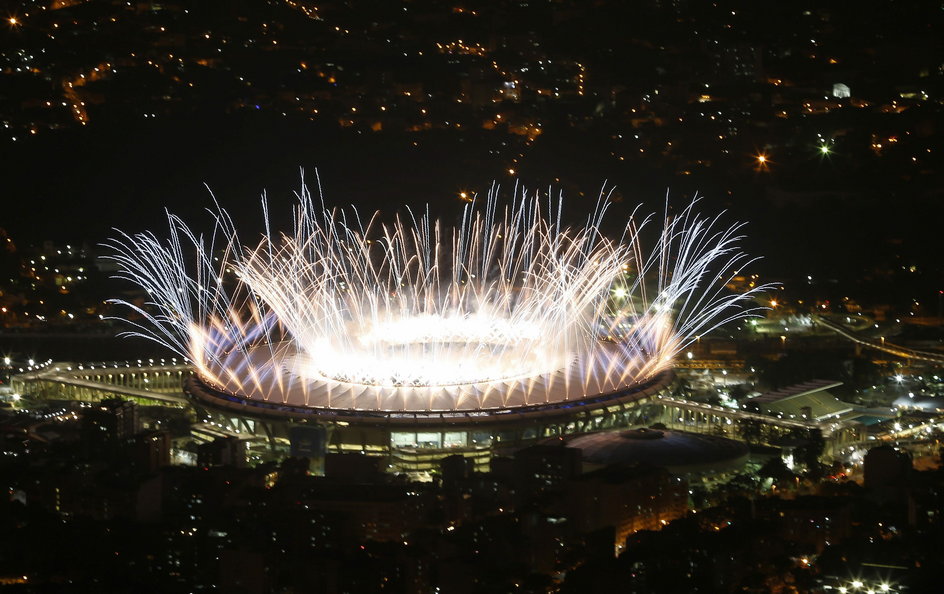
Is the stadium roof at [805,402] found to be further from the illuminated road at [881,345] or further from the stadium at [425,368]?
the illuminated road at [881,345]

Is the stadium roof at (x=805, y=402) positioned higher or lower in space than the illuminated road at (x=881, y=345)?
lower

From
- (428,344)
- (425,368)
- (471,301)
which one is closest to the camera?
(425,368)

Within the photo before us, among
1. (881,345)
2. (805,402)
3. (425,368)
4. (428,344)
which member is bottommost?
(805,402)

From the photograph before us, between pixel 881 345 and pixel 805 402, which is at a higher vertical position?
pixel 881 345

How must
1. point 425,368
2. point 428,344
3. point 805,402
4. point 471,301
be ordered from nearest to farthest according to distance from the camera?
point 425,368, point 428,344, point 805,402, point 471,301

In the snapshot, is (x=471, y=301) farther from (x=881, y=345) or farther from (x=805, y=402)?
(x=881, y=345)

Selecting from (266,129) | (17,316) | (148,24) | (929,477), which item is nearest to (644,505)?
(929,477)

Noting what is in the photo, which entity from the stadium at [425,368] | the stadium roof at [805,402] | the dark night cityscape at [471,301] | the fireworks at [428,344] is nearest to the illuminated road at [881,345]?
the dark night cityscape at [471,301]

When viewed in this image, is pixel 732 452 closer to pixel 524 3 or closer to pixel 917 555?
pixel 917 555

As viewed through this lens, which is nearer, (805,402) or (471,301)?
(805,402)

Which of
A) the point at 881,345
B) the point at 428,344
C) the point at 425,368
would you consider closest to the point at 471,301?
the point at 428,344
